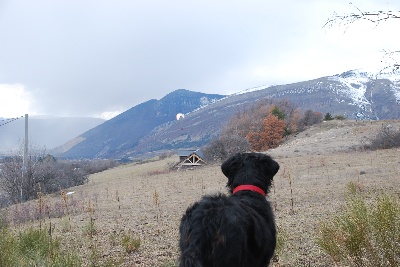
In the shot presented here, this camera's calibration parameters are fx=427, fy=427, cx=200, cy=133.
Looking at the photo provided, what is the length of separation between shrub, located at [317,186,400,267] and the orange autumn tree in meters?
61.3

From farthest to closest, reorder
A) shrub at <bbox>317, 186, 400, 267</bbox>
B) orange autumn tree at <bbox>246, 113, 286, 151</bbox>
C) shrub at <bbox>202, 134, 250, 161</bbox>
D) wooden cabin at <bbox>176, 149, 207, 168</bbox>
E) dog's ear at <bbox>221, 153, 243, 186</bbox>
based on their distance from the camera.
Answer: orange autumn tree at <bbox>246, 113, 286, 151</bbox>
shrub at <bbox>202, 134, 250, 161</bbox>
wooden cabin at <bbox>176, 149, 207, 168</bbox>
dog's ear at <bbox>221, 153, 243, 186</bbox>
shrub at <bbox>317, 186, 400, 267</bbox>

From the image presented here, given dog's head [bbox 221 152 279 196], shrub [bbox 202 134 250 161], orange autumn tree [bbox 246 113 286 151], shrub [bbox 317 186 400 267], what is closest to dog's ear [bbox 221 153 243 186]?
dog's head [bbox 221 152 279 196]

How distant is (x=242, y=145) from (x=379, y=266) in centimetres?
4732

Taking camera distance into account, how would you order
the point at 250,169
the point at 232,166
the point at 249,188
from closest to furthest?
the point at 249,188 < the point at 250,169 < the point at 232,166

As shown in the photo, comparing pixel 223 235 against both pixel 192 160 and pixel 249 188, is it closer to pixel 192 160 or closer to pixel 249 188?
pixel 249 188

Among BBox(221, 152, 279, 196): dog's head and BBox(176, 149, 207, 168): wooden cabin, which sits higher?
BBox(221, 152, 279, 196): dog's head

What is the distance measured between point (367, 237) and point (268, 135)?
63.3 m

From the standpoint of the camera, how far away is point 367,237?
4699 mm

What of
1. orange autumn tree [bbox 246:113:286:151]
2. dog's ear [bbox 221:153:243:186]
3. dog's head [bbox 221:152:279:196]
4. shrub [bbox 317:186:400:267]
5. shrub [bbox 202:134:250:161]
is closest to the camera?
shrub [bbox 317:186:400:267]

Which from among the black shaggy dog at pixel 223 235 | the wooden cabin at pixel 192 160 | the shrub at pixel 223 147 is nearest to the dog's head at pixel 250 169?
the black shaggy dog at pixel 223 235

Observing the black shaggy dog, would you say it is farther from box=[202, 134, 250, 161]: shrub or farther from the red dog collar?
box=[202, 134, 250, 161]: shrub

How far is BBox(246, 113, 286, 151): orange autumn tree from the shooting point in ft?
220

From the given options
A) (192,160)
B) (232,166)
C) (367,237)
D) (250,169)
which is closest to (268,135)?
(192,160)

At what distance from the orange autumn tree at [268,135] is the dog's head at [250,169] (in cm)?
6087
